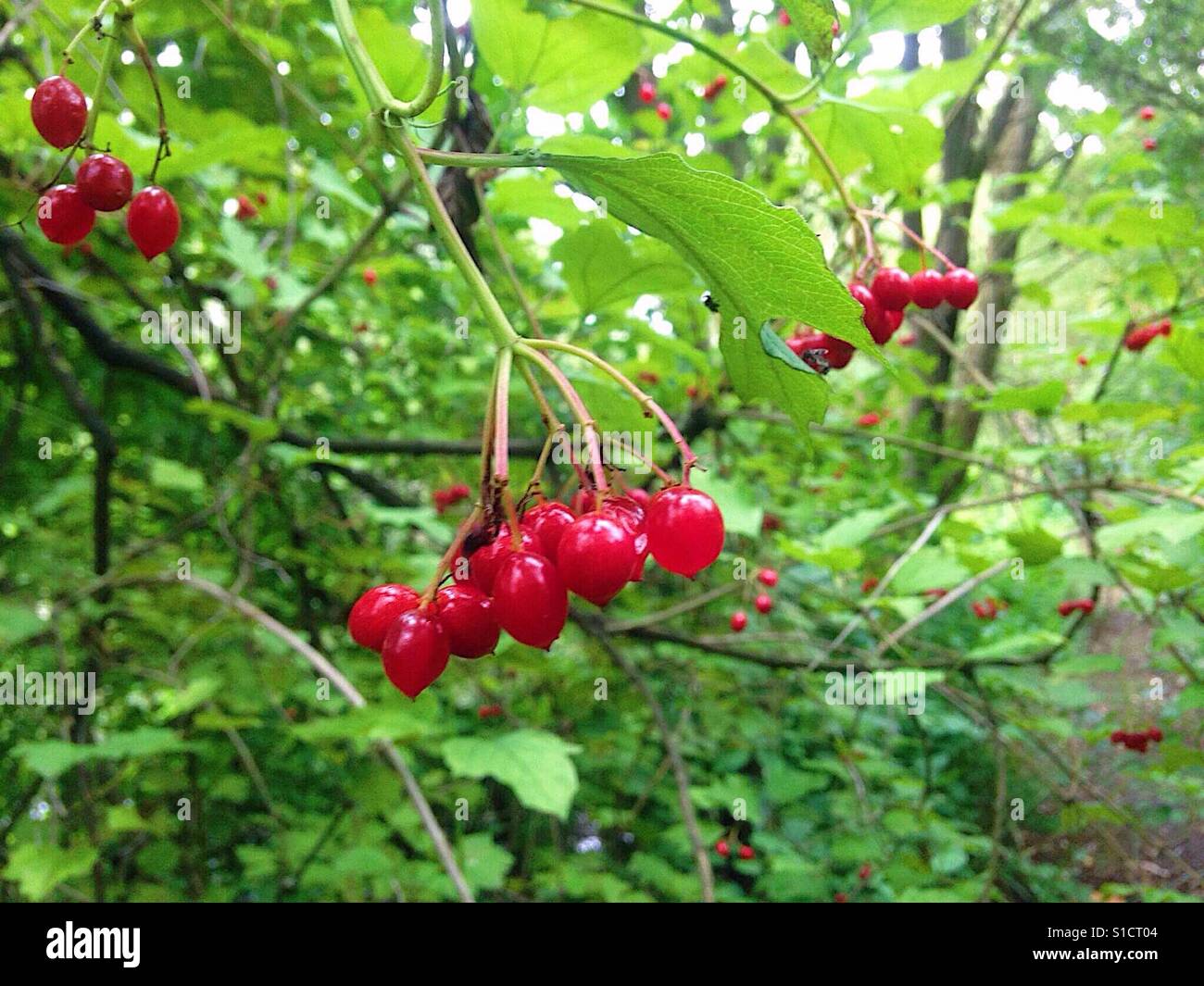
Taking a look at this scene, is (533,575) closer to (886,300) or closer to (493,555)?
(493,555)

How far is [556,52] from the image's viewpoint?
1231 mm

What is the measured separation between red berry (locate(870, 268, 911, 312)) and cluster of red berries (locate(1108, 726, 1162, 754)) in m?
2.10

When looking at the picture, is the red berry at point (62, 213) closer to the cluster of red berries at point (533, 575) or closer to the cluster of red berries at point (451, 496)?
the cluster of red berries at point (533, 575)

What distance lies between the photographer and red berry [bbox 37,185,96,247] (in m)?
0.85

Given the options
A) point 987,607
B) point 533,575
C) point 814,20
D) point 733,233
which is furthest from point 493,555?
point 987,607

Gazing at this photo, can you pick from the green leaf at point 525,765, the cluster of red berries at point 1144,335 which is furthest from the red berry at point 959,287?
the cluster of red berries at point 1144,335

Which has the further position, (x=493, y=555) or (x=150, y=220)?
(x=150, y=220)

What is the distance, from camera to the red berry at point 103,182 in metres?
0.80

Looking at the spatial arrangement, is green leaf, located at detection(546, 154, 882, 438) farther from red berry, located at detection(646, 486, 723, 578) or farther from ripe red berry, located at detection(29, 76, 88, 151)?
ripe red berry, located at detection(29, 76, 88, 151)

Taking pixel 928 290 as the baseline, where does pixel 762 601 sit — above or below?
below

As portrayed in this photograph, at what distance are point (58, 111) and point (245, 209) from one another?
227 cm

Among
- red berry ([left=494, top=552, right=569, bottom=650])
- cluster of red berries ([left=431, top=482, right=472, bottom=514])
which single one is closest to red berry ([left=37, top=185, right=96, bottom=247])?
red berry ([left=494, top=552, right=569, bottom=650])

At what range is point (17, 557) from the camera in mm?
2758

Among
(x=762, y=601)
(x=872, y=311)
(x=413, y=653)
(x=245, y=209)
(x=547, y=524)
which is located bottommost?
(x=413, y=653)
